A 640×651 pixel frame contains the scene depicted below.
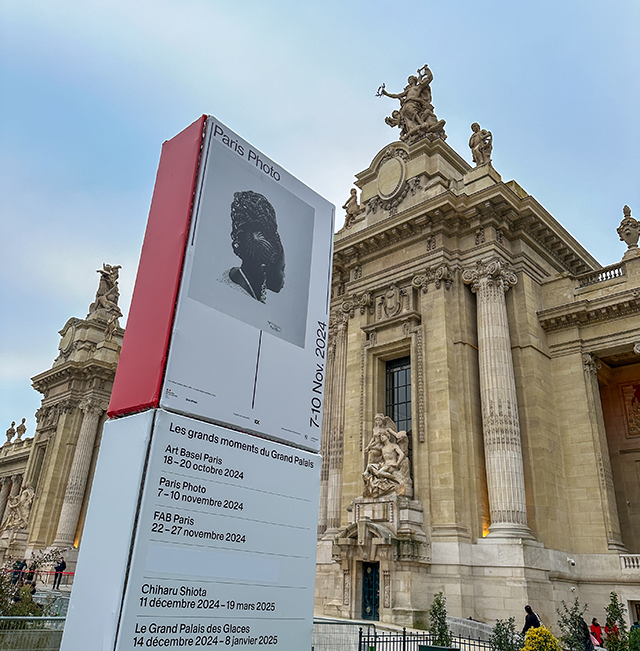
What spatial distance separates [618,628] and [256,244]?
16.4m

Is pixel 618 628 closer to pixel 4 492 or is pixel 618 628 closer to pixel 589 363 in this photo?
pixel 589 363

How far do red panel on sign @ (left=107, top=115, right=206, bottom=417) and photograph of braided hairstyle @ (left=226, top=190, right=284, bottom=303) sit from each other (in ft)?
1.56

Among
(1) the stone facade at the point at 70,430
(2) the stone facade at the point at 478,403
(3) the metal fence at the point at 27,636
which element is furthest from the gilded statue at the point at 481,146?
(1) the stone facade at the point at 70,430

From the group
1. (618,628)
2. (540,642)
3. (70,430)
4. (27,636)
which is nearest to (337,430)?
(618,628)

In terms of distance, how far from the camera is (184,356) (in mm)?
4293

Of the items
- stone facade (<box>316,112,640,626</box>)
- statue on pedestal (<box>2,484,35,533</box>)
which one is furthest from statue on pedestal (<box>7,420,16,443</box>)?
stone facade (<box>316,112,640,626</box>)

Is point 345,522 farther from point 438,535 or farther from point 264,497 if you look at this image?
point 264,497

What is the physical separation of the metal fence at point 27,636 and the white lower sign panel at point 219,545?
296 inches

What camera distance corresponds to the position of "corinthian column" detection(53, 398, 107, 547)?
38312 mm

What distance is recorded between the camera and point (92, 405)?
42.3m

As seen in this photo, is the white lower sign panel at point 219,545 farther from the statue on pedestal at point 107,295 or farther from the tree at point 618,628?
the statue on pedestal at point 107,295

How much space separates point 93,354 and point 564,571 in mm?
35792

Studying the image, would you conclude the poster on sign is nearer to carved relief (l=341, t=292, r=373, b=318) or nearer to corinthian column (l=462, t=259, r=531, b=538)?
corinthian column (l=462, t=259, r=531, b=538)

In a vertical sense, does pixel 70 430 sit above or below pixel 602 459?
above
